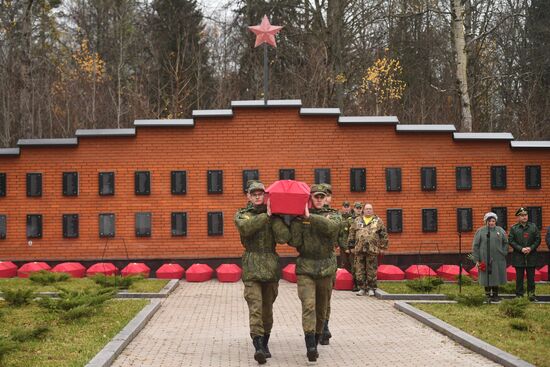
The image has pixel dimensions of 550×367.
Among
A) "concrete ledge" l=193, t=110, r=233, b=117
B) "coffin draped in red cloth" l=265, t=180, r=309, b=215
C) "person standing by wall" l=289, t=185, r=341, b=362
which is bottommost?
"person standing by wall" l=289, t=185, r=341, b=362

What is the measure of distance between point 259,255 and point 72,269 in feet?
42.0

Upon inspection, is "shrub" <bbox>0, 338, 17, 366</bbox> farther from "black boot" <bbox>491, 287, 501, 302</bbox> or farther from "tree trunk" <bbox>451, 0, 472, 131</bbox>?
"tree trunk" <bbox>451, 0, 472, 131</bbox>

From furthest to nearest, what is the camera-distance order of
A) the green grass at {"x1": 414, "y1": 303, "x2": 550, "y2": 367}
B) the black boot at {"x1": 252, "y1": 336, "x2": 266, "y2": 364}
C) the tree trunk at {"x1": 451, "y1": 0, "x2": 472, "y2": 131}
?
the tree trunk at {"x1": 451, "y1": 0, "x2": 472, "y2": 131} < the green grass at {"x1": 414, "y1": 303, "x2": 550, "y2": 367} < the black boot at {"x1": 252, "y1": 336, "x2": 266, "y2": 364}

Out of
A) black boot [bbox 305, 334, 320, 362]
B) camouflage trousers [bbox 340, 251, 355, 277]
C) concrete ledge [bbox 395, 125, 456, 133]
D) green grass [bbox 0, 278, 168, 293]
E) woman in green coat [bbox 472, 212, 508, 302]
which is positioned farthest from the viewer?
concrete ledge [bbox 395, 125, 456, 133]

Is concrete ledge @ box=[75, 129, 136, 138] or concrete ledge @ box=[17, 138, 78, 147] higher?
concrete ledge @ box=[75, 129, 136, 138]

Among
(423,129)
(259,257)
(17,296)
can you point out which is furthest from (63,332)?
(423,129)

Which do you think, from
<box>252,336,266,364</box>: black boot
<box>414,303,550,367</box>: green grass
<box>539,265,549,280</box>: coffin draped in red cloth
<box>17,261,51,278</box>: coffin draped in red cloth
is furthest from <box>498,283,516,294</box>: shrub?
<box>17,261,51,278</box>: coffin draped in red cloth

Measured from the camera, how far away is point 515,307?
1384 centimetres

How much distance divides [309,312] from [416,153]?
46.5 ft

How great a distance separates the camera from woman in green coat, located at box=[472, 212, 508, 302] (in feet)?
54.9

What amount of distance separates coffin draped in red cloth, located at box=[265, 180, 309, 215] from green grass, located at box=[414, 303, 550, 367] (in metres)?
3.56

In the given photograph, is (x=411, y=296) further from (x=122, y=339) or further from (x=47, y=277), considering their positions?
(x=47, y=277)

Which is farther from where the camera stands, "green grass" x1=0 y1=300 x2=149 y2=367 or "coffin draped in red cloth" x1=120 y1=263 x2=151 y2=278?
"coffin draped in red cloth" x1=120 y1=263 x2=151 y2=278

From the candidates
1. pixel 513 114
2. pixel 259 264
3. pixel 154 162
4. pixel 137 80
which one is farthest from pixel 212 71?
pixel 259 264
